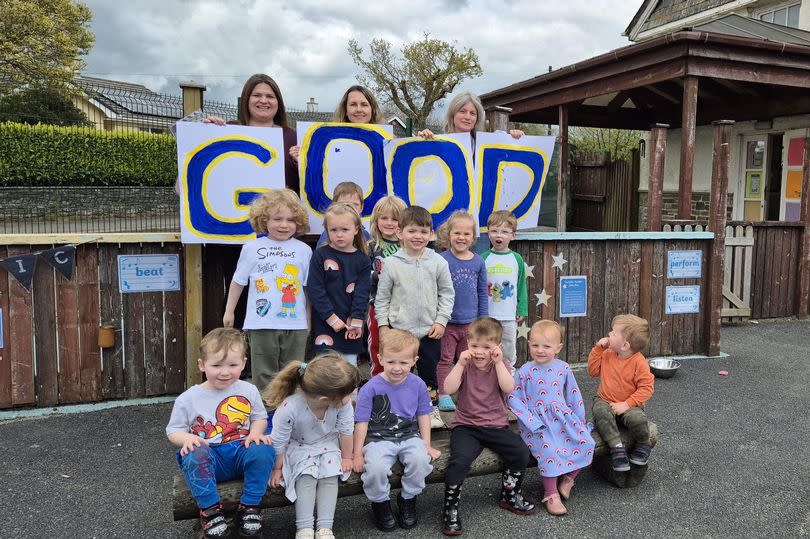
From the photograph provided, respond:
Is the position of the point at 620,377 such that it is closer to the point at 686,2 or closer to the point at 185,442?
the point at 185,442

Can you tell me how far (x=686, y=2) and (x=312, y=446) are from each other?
1889 centimetres

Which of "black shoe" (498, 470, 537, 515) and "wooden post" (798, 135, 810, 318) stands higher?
"wooden post" (798, 135, 810, 318)

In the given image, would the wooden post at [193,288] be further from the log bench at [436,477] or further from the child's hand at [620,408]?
the child's hand at [620,408]

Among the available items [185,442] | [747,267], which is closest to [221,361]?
[185,442]

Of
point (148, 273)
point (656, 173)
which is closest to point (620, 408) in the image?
point (148, 273)

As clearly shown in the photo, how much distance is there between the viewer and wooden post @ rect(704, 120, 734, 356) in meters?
5.98

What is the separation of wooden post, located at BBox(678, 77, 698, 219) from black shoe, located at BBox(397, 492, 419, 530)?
15.7ft

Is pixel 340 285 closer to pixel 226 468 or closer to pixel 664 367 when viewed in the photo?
pixel 226 468

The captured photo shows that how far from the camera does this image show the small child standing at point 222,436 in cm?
253

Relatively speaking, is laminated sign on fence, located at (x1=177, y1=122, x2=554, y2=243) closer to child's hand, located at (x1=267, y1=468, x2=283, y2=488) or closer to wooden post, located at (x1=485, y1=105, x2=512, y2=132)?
wooden post, located at (x1=485, y1=105, x2=512, y2=132)

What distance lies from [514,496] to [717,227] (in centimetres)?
422

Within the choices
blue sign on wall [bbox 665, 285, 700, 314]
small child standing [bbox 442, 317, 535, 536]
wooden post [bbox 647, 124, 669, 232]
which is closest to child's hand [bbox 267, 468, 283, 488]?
small child standing [bbox 442, 317, 535, 536]

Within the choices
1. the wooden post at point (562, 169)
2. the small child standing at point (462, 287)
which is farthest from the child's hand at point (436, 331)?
the wooden post at point (562, 169)

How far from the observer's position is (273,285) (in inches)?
137
